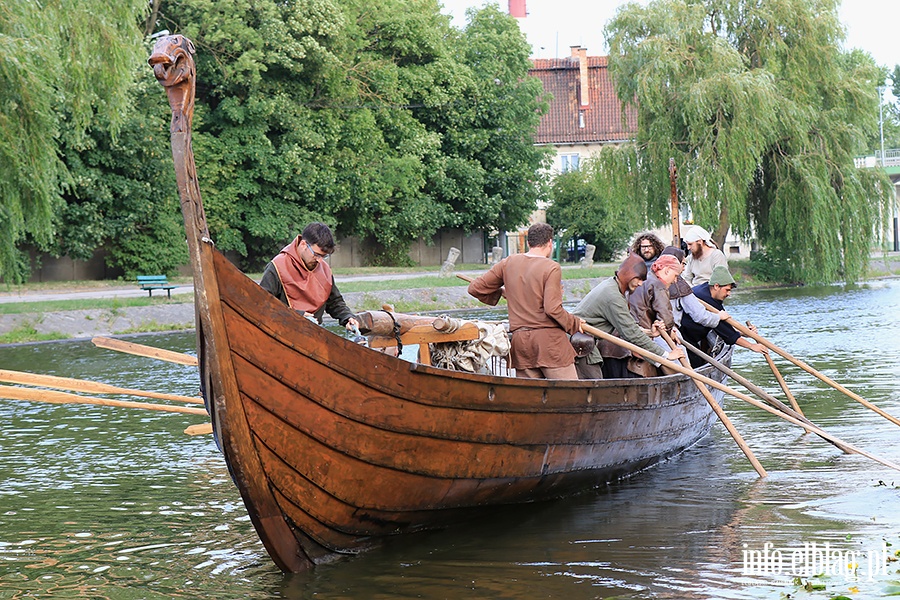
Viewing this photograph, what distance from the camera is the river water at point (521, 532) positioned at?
6.56 m

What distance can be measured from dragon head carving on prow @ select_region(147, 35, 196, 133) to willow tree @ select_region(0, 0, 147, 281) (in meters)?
13.2

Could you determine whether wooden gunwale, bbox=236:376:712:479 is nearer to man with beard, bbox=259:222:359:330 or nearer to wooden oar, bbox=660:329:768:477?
wooden oar, bbox=660:329:768:477

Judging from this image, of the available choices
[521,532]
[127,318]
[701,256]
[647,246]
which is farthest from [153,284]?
[521,532]

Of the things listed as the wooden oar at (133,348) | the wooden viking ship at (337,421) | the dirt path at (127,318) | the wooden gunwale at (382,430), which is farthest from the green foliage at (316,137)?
the wooden viking ship at (337,421)

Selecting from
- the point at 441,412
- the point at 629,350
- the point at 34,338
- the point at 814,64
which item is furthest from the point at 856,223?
the point at 441,412

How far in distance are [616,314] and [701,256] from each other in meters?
3.22

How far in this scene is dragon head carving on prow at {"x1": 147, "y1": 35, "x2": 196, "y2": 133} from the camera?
5.81 m

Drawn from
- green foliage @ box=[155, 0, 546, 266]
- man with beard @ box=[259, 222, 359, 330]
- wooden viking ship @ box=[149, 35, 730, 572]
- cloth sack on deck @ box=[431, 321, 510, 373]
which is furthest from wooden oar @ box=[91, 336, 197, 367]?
green foliage @ box=[155, 0, 546, 266]

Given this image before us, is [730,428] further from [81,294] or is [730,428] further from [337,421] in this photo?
[81,294]

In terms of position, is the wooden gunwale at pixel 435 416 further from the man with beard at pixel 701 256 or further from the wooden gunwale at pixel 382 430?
the man with beard at pixel 701 256

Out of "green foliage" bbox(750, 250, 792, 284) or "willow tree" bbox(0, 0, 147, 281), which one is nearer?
"willow tree" bbox(0, 0, 147, 281)

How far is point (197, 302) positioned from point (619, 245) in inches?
1637

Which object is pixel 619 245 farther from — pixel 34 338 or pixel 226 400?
pixel 226 400

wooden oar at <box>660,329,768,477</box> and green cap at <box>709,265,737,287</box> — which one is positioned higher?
green cap at <box>709,265,737,287</box>
